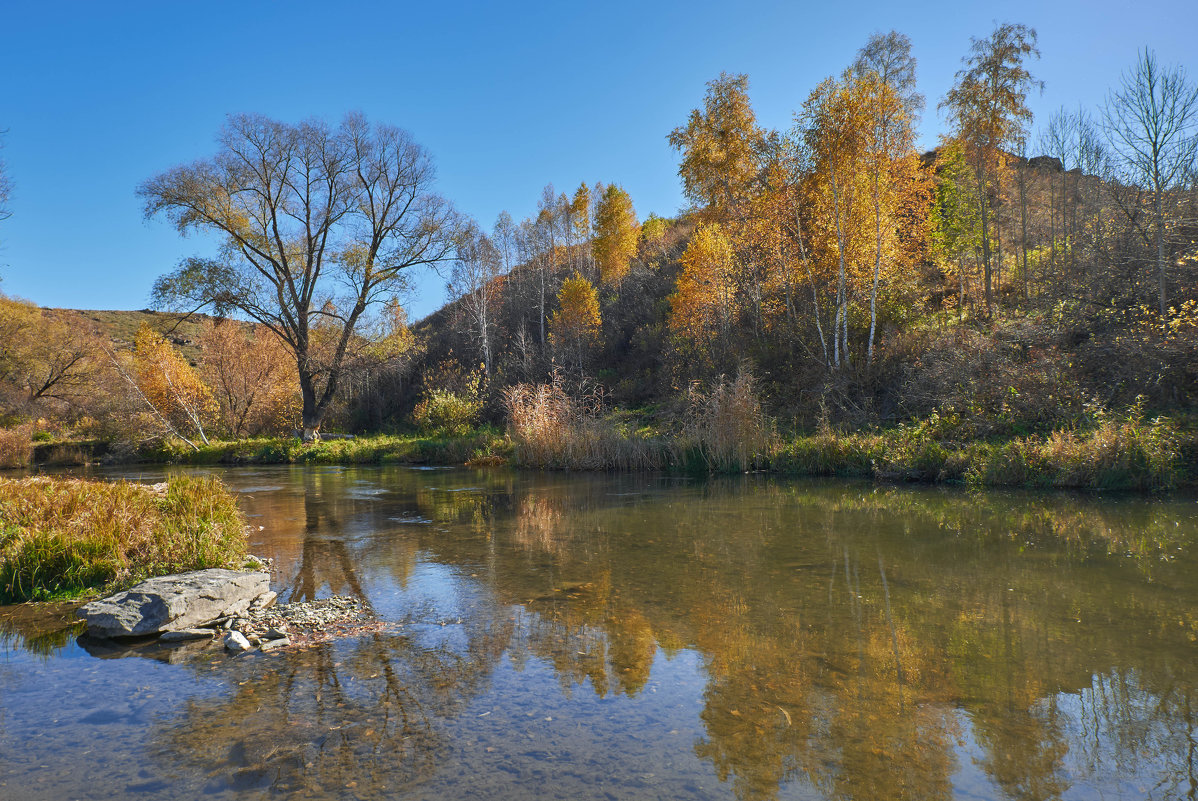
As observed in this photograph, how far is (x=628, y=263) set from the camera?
43.3 meters

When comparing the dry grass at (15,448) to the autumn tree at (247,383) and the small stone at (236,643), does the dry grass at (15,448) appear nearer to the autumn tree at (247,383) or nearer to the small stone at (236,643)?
the autumn tree at (247,383)

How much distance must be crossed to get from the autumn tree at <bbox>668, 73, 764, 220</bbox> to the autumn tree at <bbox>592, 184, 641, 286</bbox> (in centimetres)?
1954

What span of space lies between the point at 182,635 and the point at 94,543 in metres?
2.29

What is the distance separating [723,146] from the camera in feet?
69.9

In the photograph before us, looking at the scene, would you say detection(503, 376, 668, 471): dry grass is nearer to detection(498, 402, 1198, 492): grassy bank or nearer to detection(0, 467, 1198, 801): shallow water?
detection(498, 402, 1198, 492): grassy bank

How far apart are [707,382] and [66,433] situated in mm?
31384

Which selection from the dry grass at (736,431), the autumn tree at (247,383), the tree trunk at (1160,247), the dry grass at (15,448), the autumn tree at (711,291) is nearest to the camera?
the tree trunk at (1160,247)

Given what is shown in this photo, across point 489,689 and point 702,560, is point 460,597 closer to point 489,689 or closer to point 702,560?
point 489,689

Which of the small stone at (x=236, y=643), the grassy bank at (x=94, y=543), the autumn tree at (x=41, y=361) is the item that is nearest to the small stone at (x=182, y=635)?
the small stone at (x=236, y=643)

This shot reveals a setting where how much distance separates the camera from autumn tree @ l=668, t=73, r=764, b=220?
68.4 ft

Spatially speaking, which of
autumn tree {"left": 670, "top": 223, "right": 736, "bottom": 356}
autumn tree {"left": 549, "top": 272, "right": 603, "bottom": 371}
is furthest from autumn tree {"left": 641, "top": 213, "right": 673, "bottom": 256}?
autumn tree {"left": 670, "top": 223, "right": 736, "bottom": 356}

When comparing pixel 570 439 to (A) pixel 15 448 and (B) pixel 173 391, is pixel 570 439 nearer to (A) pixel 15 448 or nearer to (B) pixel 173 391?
(B) pixel 173 391

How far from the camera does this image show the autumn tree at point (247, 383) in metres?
31.2

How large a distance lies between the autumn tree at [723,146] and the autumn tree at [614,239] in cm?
1954
